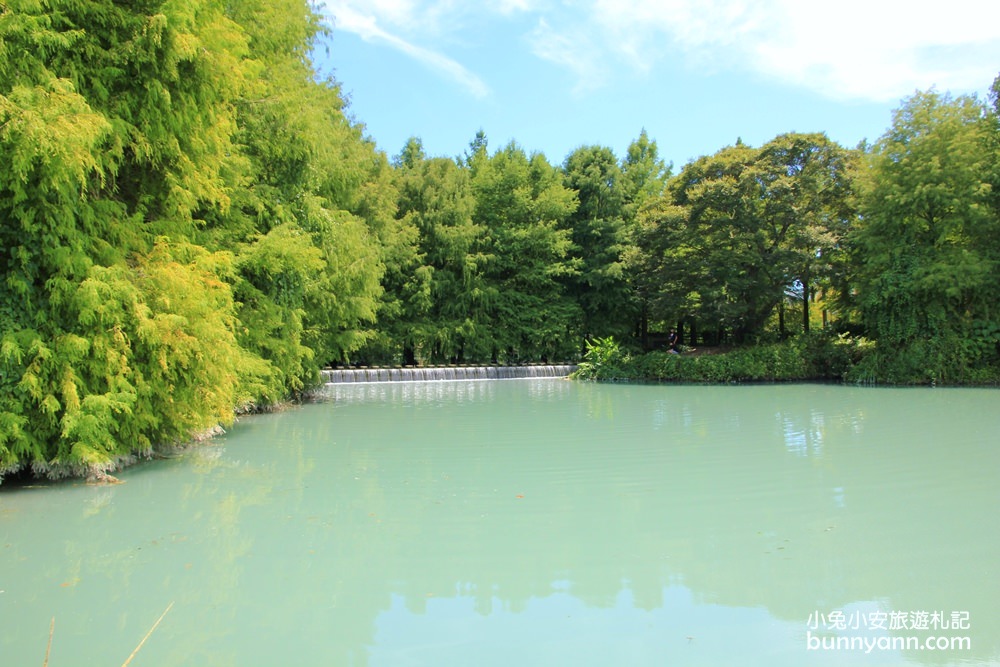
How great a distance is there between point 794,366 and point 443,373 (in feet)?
39.9

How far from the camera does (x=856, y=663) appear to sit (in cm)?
304

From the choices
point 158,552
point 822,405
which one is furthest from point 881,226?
point 158,552

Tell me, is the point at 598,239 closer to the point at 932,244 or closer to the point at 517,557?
the point at 932,244

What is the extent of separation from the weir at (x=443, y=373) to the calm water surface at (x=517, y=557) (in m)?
14.3

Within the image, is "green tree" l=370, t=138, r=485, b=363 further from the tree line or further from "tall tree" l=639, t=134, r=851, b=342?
"tall tree" l=639, t=134, r=851, b=342

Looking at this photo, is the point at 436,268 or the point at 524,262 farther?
the point at 524,262

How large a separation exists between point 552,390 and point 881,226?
1153 centimetres

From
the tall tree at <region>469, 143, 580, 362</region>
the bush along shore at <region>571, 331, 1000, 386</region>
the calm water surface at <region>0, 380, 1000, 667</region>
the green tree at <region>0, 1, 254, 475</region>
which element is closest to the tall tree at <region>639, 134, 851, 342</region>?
the bush along shore at <region>571, 331, 1000, 386</region>

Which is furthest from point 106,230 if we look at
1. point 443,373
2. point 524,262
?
point 524,262

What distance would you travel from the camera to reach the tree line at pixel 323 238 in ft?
20.8

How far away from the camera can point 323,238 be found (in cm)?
1329

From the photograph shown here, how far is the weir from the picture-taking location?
23312 millimetres

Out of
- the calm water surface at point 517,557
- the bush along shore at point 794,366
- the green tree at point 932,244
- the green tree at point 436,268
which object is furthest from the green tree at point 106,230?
the green tree at point 932,244

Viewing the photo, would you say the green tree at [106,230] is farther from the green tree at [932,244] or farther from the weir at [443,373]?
the green tree at [932,244]
